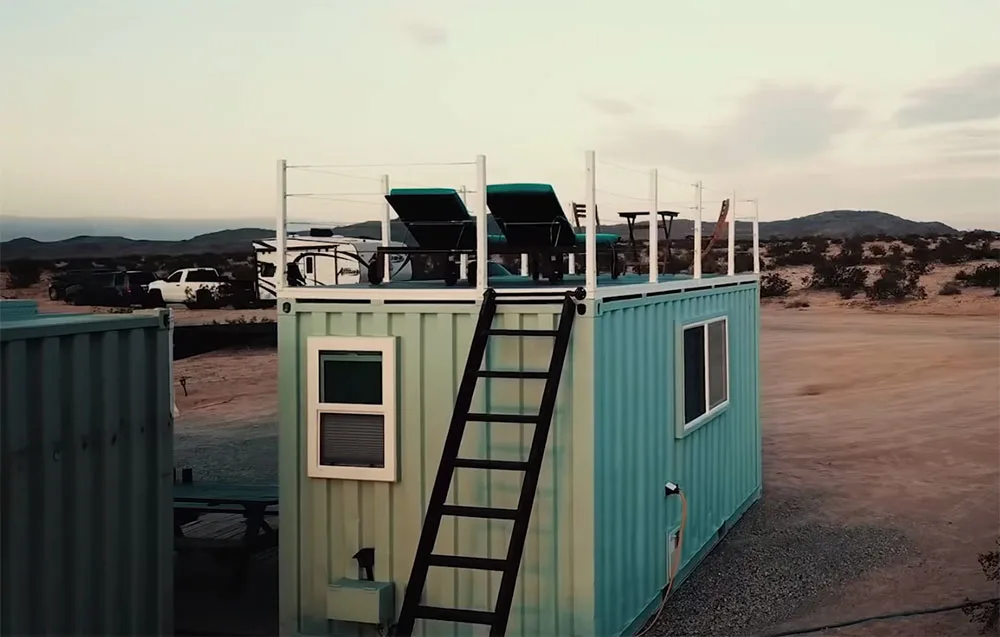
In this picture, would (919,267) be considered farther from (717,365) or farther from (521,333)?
(521,333)

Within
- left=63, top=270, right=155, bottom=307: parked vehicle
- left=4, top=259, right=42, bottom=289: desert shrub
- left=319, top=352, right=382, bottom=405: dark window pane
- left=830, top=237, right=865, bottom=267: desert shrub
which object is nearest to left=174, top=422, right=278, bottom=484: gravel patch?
left=319, top=352, right=382, bottom=405: dark window pane

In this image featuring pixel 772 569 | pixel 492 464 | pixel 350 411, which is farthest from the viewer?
pixel 772 569

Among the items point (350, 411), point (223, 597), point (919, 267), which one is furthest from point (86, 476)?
point (919, 267)

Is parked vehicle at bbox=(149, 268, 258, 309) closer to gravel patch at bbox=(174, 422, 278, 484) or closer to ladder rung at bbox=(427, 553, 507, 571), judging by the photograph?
gravel patch at bbox=(174, 422, 278, 484)

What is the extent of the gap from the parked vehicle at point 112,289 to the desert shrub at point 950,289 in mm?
27937

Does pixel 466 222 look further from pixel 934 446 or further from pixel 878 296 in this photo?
pixel 878 296

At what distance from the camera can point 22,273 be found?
2106 inches

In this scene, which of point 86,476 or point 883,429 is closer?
point 86,476

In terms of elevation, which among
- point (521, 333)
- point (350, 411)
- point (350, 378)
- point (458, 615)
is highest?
point (521, 333)

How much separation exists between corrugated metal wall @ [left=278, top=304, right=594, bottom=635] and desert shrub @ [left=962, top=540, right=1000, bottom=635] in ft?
10.4

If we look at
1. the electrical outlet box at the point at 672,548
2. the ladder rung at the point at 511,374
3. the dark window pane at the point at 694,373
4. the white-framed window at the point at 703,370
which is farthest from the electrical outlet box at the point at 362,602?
the dark window pane at the point at 694,373

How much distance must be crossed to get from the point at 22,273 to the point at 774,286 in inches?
1403

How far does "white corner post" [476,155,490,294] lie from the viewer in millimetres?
6836

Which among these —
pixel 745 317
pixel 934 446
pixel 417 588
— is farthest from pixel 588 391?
pixel 934 446
